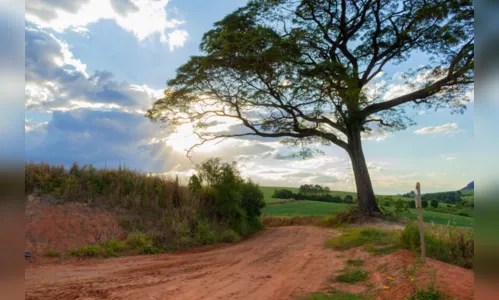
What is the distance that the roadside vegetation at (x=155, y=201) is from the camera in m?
11.2

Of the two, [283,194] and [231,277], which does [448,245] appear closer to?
[231,277]

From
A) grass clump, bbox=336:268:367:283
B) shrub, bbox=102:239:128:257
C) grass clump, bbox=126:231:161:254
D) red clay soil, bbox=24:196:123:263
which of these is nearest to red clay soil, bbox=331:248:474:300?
grass clump, bbox=336:268:367:283

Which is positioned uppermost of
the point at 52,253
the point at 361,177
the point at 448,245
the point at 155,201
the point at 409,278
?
the point at 361,177

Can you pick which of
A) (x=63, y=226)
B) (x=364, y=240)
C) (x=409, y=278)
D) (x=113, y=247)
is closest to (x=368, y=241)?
(x=364, y=240)

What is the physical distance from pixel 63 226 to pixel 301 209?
17010mm

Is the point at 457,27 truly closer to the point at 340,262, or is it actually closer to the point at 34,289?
the point at 340,262

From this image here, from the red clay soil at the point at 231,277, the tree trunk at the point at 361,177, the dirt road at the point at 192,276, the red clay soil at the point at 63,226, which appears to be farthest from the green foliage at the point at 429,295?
the tree trunk at the point at 361,177

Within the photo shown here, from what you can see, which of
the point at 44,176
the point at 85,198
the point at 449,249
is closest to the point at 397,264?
the point at 449,249

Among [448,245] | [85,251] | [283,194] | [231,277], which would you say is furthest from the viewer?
[283,194]

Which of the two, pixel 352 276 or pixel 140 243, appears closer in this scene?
pixel 352 276

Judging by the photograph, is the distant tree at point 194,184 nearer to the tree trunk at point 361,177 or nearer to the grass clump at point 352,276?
the tree trunk at point 361,177

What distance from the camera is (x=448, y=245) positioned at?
23.6 ft

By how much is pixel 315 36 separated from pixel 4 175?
1789 cm

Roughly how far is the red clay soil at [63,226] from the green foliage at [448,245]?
818 cm
